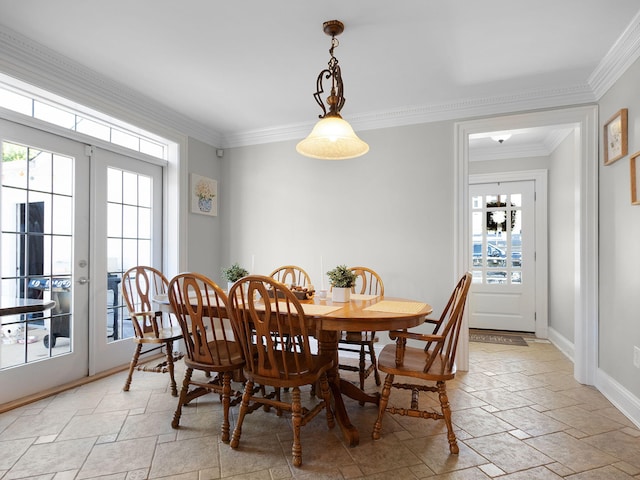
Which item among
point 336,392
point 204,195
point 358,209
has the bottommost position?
point 336,392

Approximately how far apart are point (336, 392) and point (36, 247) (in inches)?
94.1

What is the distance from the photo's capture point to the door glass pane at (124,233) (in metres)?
3.36

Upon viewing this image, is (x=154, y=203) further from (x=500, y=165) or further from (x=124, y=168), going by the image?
(x=500, y=165)

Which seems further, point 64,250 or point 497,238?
point 497,238

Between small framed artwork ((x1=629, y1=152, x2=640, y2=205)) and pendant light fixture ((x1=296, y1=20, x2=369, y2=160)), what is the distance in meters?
1.73

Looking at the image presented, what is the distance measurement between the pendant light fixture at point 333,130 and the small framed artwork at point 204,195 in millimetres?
1894

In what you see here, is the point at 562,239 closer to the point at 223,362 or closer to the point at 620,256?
the point at 620,256

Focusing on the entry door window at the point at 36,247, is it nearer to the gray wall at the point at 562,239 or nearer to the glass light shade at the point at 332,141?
the glass light shade at the point at 332,141

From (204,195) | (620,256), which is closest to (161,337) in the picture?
(204,195)

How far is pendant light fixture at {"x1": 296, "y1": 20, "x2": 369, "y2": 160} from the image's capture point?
2.24 m

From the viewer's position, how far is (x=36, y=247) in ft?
9.19

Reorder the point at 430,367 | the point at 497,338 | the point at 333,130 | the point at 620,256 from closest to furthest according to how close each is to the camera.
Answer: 1. the point at 430,367
2. the point at 333,130
3. the point at 620,256
4. the point at 497,338

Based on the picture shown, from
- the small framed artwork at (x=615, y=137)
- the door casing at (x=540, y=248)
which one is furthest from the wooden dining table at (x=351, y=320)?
the door casing at (x=540, y=248)

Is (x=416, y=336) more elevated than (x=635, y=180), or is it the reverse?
(x=635, y=180)
